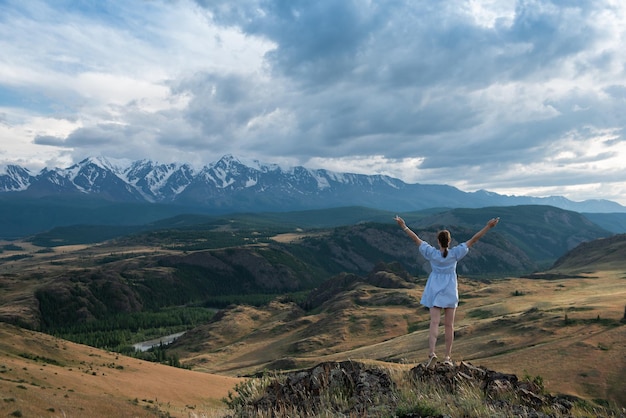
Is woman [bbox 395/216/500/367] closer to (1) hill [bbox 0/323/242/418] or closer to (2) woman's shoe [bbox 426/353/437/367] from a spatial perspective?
(2) woman's shoe [bbox 426/353/437/367]

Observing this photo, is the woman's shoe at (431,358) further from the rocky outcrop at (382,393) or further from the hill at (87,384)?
the hill at (87,384)

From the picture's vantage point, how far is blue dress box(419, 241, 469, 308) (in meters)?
16.7

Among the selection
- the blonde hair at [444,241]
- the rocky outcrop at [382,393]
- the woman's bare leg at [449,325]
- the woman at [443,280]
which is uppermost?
the blonde hair at [444,241]

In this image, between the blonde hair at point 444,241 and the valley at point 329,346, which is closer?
the blonde hair at point 444,241

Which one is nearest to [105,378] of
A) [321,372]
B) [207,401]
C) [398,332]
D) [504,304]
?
[207,401]

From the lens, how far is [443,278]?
671 inches

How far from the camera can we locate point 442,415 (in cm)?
1230

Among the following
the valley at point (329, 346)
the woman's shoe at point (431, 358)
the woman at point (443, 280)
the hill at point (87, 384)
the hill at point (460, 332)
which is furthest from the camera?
the hill at point (460, 332)

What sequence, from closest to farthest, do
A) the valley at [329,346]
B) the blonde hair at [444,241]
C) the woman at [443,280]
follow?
the woman at [443,280]
the blonde hair at [444,241]
the valley at [329,346]

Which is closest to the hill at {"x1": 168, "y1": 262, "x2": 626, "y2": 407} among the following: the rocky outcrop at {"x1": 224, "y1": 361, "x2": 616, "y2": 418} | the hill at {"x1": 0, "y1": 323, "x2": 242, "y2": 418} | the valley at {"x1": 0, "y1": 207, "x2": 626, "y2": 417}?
the valley at {"x1": 0, "y1": 207, "x2": 626, "y2": 417}

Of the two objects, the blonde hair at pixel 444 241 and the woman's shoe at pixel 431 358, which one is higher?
the blonde hair at pixel 444 241

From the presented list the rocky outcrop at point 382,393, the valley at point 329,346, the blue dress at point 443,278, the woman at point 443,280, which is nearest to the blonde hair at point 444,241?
the woman at point 443,280

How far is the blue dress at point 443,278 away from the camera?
16.7m

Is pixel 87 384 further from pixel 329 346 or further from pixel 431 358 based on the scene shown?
pixel 329 346
